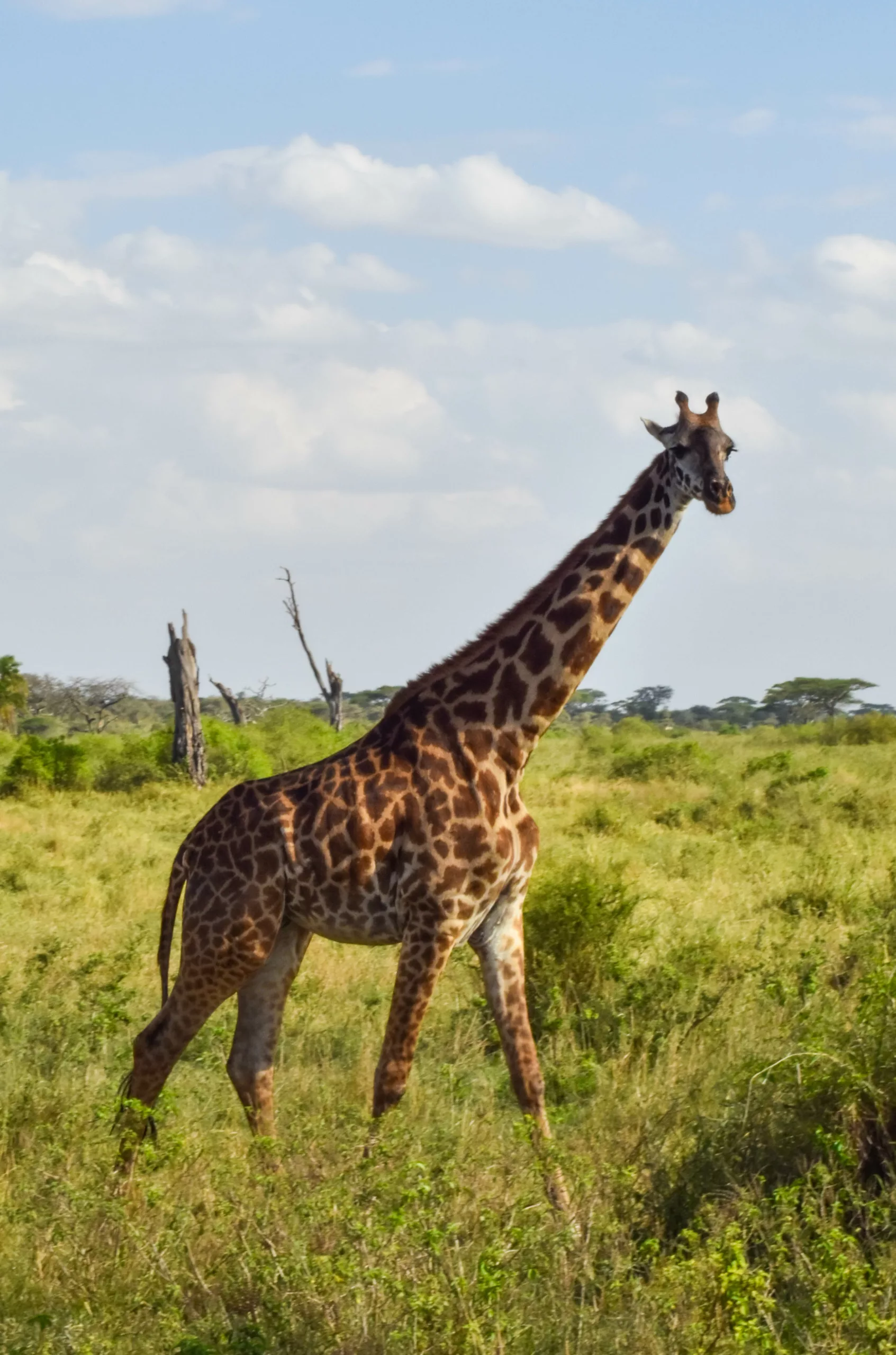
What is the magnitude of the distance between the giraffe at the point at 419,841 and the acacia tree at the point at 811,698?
1841 inches

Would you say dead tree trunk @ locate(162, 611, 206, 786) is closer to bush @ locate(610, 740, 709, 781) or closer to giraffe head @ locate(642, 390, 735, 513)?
bush @ locate(610, 740, 709, 781)

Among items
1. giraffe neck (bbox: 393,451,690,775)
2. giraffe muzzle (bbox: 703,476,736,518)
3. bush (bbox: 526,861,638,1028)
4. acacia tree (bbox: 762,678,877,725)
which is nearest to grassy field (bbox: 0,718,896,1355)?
bush (bbox: 526,861,638,1028)

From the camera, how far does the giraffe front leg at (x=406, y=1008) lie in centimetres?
587

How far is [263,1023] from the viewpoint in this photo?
6465 mm

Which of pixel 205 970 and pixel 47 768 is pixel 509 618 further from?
pixel 47 768

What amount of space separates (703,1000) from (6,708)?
94.6ft

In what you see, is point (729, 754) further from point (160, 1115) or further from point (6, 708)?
point (160, 1115)

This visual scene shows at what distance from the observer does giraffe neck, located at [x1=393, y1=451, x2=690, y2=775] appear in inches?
247

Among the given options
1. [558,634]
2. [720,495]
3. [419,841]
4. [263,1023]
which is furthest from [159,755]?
[720,495]

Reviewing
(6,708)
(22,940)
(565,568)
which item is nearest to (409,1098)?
(565,568)

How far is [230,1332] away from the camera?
4445mm

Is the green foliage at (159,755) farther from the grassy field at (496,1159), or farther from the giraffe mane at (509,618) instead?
the giraffe mane at (509,618)

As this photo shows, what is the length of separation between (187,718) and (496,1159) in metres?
20.3

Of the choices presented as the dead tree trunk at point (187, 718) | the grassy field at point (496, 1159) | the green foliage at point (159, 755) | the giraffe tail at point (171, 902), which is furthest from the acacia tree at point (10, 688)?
the giraffe tail at point (171, 902)
